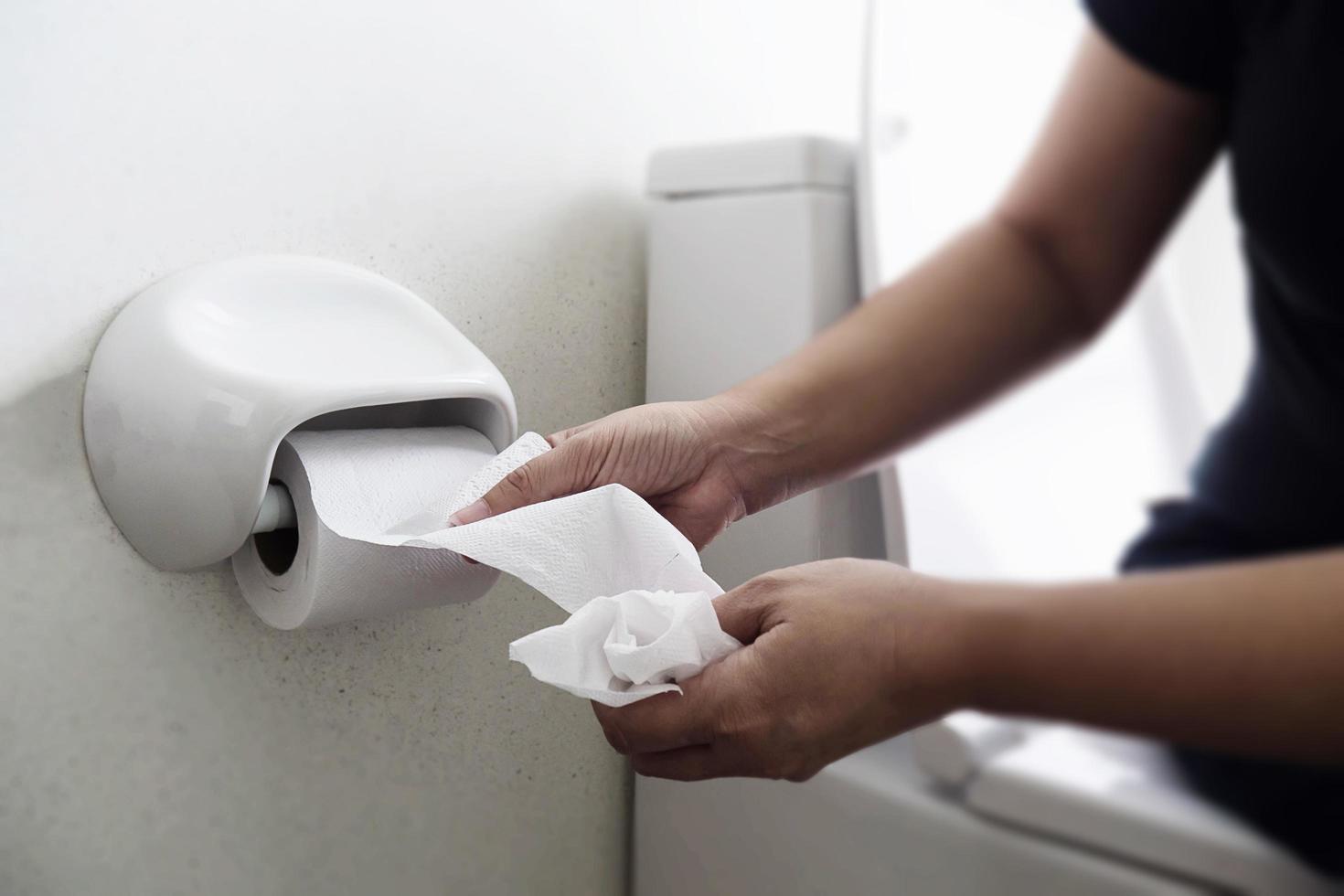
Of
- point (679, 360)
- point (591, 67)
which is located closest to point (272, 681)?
point (679, 360)

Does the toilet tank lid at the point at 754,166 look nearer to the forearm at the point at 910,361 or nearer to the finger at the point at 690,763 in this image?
the forearm at the point at 910,361

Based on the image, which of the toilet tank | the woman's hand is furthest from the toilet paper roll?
the toilet tank

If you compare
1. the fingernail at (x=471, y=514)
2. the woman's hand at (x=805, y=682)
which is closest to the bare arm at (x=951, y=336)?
the fingernail at (x=471, y=514)

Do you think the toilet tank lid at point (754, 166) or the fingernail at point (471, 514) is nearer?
the fingernail at point (471, 514)

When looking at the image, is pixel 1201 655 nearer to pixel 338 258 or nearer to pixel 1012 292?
pixel 1012 292

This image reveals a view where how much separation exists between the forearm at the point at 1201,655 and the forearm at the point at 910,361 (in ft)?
0.41

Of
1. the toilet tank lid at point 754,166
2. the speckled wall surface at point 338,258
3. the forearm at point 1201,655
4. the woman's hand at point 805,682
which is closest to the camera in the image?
the forearm at point 1201,655

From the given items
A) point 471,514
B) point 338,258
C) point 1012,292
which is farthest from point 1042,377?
point 338,258

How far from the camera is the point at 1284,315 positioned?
0.33m

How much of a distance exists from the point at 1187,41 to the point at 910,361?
0.19m

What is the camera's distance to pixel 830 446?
57 cm

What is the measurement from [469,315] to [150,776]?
1.07 feet

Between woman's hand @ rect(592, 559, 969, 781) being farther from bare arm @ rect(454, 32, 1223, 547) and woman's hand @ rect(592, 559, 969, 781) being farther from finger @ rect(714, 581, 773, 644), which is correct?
bare arm @ rect(454, 32, 1223, 547)

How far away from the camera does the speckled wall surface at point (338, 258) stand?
517 millimetres
